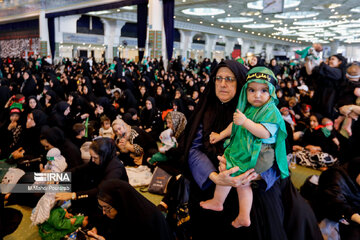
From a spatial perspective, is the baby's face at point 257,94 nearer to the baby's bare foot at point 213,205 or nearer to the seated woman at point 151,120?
the baby's bare foot at point 213,205

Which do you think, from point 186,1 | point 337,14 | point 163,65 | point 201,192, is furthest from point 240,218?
point 337,14

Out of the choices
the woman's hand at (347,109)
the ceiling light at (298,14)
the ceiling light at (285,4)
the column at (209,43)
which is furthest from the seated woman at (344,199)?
the column at (209,43)

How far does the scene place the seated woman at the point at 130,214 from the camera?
5.94 ft

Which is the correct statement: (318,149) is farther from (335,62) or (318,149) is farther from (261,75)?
(261,75)

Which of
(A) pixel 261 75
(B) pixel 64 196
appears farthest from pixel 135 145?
(A) pixel 261 75

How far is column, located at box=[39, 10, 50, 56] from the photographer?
709 inches

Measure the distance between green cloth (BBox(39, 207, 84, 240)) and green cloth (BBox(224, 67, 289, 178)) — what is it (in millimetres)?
1957

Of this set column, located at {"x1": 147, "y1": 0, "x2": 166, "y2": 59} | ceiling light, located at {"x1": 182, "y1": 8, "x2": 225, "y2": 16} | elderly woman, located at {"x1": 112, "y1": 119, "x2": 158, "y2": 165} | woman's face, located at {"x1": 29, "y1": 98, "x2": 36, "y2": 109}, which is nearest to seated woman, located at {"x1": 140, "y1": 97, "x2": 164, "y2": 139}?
elderly woman, located at {"x1": 112, "y1": 119, "x2": 158, "y2": 165}

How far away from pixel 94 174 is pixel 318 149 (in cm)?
351

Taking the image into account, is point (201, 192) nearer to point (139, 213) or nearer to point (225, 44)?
point (139, 213)

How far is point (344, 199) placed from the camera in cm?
215

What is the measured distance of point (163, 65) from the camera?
11.9m

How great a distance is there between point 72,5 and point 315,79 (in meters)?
15.3

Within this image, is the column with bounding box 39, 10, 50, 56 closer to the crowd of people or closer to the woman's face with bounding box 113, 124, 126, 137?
the crowd of people
